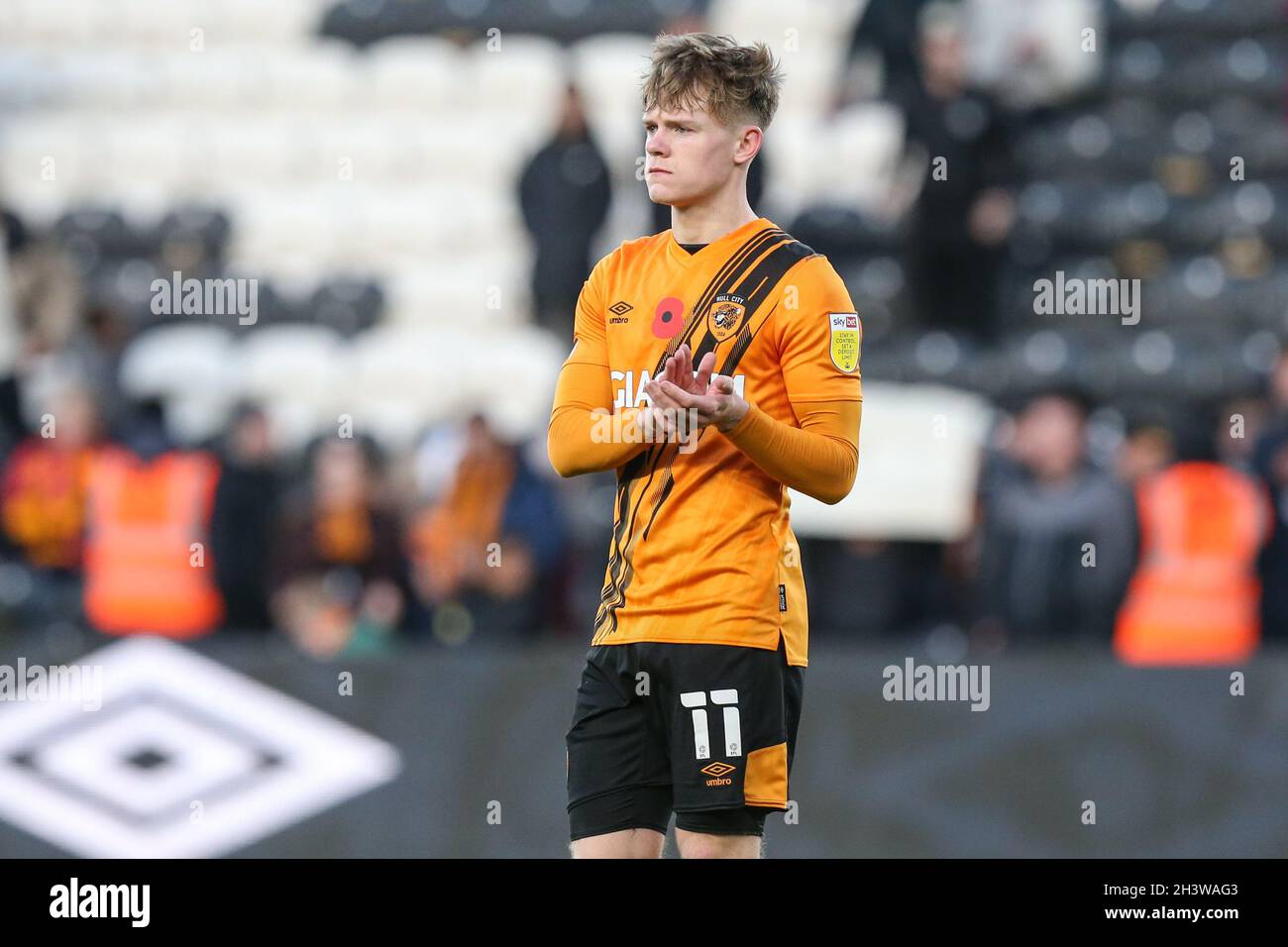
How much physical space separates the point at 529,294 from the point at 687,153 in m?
6.81

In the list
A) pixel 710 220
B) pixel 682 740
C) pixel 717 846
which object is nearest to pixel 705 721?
pixel 682 740

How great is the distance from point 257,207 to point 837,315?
824 cm

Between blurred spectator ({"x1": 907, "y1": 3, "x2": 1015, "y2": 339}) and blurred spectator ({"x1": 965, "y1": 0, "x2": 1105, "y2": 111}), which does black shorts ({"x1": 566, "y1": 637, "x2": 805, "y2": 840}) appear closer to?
blurred spectator ({"x1": 907, "y1": 3, "x2": 1015, "y2": 339})

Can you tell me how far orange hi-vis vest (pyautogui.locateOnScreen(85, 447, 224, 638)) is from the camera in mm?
8180

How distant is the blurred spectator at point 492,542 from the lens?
7.76 meters

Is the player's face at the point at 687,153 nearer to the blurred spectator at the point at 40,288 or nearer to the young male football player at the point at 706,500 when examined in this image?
the young male football player at the point at 706,500

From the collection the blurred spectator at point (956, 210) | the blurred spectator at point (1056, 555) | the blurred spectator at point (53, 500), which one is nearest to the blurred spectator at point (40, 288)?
the blurred spectator at point (53, 500)

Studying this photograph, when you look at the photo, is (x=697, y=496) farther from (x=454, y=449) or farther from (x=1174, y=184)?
(x=1174, y=184)

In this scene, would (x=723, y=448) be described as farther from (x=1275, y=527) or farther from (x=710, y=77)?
(x=1275, y=527)

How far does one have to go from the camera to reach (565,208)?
9.78 metres

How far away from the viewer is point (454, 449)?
8664 mm

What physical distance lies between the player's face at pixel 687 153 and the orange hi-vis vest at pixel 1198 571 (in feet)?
15.4

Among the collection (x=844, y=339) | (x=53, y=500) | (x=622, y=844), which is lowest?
(x=622, y=844)
